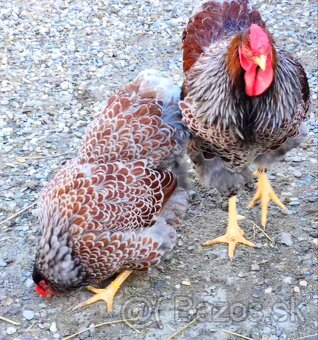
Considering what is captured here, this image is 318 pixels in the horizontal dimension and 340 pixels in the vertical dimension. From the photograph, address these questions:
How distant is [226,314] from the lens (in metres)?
3.50

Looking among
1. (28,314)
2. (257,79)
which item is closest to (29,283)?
(28,314)

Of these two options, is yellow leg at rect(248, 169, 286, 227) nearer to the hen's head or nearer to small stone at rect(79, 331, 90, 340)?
the hen's head

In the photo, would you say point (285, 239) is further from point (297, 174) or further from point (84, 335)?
point (84, 335)

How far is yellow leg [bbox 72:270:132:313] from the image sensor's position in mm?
3537

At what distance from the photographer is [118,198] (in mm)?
3393

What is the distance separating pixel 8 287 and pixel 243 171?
1.63 meters

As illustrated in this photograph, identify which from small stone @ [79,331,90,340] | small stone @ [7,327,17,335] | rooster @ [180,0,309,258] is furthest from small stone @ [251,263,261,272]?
small stone @ [7,327,17,335]

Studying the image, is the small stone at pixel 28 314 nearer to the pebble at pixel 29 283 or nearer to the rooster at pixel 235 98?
the pebble at pixel 29 283

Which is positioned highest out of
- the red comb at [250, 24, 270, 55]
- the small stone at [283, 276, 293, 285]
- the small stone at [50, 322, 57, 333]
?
the red comb at [250, 24, 270, 55]

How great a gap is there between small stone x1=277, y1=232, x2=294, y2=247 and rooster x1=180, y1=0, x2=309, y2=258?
0.23 meters

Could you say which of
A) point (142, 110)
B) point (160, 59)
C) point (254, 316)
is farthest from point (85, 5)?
point (254, 316)

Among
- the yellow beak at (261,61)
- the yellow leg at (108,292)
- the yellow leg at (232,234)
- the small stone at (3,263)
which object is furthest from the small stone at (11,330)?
the yellow beak at (261,61)

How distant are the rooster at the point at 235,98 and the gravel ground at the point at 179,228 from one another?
11.0 inches

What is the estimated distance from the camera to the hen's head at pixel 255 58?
309cm
